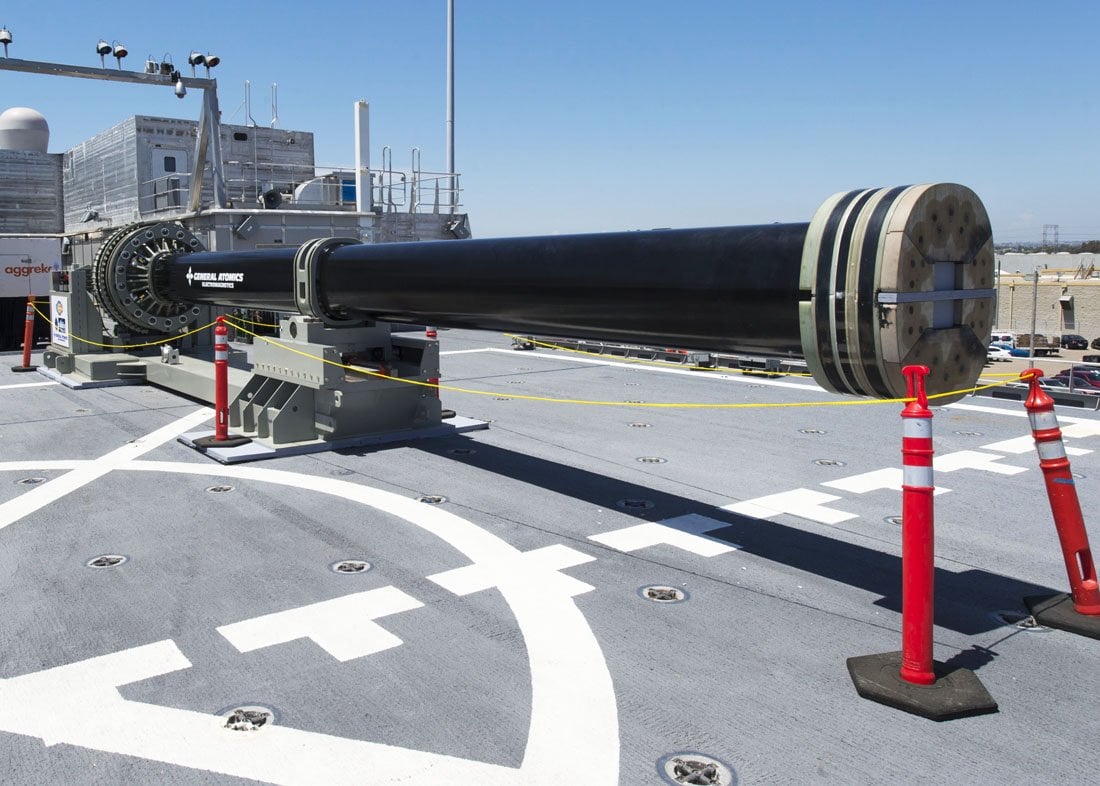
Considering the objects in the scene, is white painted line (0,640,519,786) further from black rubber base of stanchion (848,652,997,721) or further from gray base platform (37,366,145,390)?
gray base platform (37,366,145,390)

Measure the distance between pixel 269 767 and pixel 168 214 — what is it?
59.0 feet

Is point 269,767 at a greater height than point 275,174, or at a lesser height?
lesser

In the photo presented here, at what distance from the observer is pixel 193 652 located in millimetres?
3564

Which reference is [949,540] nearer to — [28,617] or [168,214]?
[28,617]

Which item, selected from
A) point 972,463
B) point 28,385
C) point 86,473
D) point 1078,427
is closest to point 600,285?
point 972,463

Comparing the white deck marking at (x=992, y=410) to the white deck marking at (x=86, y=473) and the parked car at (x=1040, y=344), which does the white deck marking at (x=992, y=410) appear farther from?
the parked car at (x=1040, y=344)

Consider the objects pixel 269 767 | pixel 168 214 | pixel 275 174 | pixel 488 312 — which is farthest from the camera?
pixel 275 174

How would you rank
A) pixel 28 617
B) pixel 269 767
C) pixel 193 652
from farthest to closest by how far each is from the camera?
pixel 28 617
pixel 193 652
pixel 269 767

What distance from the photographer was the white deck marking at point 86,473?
18.5 feet

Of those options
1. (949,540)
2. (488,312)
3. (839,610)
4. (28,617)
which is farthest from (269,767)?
(949,540)

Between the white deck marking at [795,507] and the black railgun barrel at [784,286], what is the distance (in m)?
1.58

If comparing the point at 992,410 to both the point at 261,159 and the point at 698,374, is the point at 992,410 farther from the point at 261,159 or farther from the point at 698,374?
the point at 261,159

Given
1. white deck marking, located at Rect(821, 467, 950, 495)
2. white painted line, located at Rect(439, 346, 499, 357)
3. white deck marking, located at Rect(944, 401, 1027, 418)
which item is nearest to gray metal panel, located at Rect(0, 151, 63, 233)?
white painted line, located at Rect(439, 346, 499, 357)

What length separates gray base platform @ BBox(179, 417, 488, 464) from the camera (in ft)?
22.7
